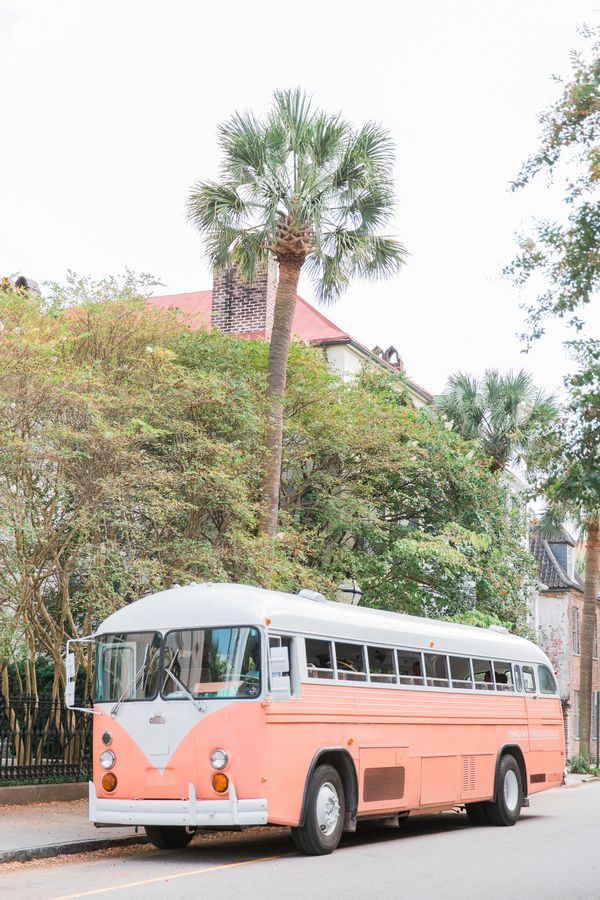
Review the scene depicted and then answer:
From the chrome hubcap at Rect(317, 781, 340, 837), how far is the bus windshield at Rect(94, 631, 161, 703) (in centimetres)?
224

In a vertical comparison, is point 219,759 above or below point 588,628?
below

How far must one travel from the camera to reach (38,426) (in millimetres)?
17297

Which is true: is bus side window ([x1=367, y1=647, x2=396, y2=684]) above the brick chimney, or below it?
below

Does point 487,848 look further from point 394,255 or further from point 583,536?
point 583,536

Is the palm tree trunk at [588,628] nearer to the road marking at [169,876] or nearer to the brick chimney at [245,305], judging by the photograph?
the brick chimney at [245,305]

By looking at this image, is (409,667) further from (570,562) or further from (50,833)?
(570,562)

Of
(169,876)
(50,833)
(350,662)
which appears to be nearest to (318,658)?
(350,662)

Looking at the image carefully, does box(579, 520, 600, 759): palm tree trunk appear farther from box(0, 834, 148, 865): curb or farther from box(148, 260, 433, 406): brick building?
box(0, 834, 148, 865): curb

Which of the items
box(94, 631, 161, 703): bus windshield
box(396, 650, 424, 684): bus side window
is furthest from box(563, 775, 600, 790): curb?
box(94, 631, 161, 703): bus windshield

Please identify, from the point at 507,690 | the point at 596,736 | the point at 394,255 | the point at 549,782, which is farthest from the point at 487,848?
the point at 596,736

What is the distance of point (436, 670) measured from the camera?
15859mm

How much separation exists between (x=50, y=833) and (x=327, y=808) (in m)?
3.65

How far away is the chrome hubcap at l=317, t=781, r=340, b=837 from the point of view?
12.6 m

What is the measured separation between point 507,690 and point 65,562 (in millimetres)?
7632
